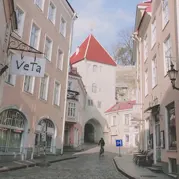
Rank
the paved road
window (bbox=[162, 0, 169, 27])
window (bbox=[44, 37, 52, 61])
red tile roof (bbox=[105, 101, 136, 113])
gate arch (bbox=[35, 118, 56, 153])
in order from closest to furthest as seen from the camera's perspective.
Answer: the paved road < window (bbox=[162, 0, 169, 27]) < gate arch (bbox=[35, 118, 56, 153]) < window (bbox=[44, 37, 52, 61]) < red tile roof (bbox=[105, 101, 136, 113])

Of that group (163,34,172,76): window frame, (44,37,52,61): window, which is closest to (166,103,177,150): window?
(163,34,172,76): window frame

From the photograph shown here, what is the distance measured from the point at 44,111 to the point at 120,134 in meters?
27.5

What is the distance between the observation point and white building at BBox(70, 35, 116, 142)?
48.2 meters

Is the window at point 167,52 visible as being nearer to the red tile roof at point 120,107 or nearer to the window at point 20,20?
the window at point 20,20

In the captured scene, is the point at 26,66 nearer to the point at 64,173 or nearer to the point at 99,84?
the point at 64,173

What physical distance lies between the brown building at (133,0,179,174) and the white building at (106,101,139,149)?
25.1 meters

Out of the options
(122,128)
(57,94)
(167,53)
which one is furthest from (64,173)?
(122,128)

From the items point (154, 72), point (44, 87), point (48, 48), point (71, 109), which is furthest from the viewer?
point (71, 109)

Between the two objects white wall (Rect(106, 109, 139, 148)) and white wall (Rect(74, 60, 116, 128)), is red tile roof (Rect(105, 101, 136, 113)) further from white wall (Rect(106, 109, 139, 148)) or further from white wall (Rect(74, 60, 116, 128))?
white wall (Rect(74, 60, 116, 128))

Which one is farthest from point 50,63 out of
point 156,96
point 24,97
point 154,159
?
point 154,159

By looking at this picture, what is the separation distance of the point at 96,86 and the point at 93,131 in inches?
346

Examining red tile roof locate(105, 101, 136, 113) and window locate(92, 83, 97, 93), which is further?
window locate(92, 83, 97, 93)

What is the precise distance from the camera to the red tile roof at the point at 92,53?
50722 mm

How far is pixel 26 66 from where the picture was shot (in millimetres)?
9797
